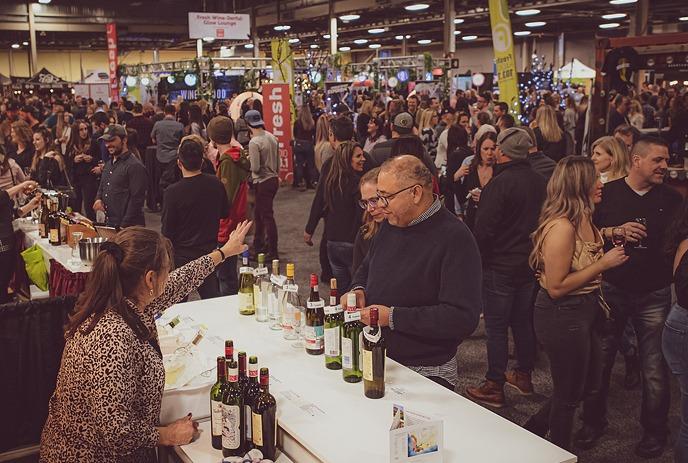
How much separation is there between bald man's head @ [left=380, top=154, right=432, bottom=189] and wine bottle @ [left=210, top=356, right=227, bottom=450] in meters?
0.91

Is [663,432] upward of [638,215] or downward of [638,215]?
downward

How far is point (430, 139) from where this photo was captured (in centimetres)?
835

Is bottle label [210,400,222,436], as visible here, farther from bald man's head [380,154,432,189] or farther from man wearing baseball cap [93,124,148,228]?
man wearing baseball cap [93,124,148,228]

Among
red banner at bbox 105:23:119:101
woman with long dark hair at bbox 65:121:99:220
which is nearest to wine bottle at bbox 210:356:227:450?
→ woman with long dark hair at bbox 65:121:99:220

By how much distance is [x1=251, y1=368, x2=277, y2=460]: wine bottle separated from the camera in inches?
80.9

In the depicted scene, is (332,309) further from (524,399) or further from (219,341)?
(524,399)

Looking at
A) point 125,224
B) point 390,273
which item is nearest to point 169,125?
point 125,224

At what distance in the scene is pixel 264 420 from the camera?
6.75 feet

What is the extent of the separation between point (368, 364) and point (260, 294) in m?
0.98

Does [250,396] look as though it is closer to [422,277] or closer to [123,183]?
[422,277]

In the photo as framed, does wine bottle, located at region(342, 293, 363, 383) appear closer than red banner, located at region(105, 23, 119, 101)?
Yes

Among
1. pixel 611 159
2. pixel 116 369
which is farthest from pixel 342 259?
pixel 116 369

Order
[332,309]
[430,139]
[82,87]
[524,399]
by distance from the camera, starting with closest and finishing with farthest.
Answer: [332,309] < [524,399] < [430,139] < [82,87]

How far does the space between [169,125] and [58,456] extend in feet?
24.9
